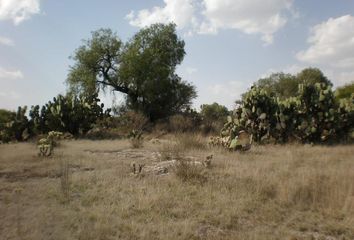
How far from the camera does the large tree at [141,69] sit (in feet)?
87.8

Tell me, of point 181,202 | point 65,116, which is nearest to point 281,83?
point 65,116

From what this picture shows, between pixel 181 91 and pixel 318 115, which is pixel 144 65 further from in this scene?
pixel 318 115

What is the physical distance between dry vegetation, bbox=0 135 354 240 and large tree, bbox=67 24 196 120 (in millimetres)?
17144

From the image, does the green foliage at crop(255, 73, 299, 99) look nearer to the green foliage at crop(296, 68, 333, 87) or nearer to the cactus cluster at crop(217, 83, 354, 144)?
the green foliage at crop(296, 68, 333, 87)

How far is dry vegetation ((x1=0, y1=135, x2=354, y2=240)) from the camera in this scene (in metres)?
5.34

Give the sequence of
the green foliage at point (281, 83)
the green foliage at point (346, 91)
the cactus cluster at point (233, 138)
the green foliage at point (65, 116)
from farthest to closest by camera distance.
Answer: the green foliage at point (281, 83) < the green foliage at point (346, 91) < the green foliage at point (65, 116) < the cactus cluster at point (233, 138)

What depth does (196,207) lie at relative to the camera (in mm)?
6348

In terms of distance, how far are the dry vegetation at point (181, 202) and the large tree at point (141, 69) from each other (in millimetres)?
17144

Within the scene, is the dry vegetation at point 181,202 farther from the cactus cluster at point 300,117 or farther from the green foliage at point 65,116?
the green foliage at point 65,116

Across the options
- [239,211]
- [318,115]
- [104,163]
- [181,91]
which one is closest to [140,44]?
[181,91]

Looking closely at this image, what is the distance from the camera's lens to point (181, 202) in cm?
652

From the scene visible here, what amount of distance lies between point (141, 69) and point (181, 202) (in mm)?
20585

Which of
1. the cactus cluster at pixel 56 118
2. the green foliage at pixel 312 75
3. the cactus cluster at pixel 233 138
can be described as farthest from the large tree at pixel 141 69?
the green foliage at pixel 312 75

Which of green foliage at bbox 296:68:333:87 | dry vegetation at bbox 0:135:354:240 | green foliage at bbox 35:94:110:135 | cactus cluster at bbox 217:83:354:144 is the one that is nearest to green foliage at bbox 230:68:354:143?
cactus cluster at bbox 217:83:354:144
